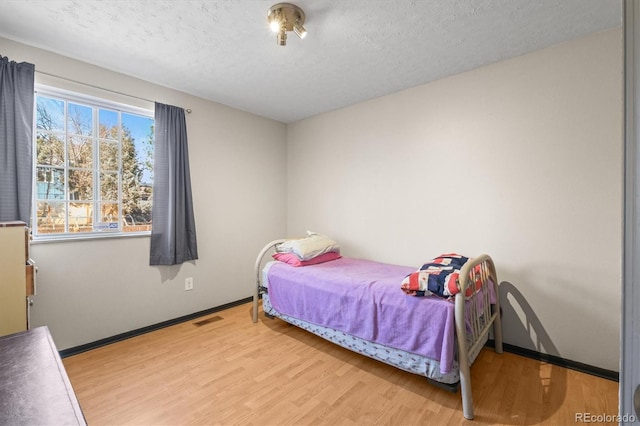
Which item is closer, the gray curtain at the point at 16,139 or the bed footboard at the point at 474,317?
the bed footboard at the point at 474,317

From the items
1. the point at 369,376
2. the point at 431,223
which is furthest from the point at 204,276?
Result: the point at 431,223

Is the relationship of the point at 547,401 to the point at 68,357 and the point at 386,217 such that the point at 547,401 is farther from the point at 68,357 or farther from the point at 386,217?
the point at 68,357

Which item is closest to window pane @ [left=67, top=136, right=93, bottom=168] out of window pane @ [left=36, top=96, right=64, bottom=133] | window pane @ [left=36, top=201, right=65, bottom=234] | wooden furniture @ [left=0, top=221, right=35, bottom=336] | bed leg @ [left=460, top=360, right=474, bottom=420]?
window pane @ [left=36, top=96, right=64, bottom=133]

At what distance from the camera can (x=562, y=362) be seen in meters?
2.14

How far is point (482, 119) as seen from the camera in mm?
2457

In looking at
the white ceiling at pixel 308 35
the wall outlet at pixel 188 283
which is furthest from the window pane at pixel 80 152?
the wall outlet at pixel 188 283

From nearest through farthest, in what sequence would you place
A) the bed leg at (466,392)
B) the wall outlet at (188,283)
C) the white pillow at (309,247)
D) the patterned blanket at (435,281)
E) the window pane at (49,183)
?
the bed leg at (466,392)
the patterned blanket at (435,281)
the window pane at (49,183)
the white pillow at (309,247)
the wall outlet at (188,283)

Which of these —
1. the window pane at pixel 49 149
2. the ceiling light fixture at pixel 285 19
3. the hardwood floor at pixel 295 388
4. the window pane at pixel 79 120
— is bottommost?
the hardwood floor at pixel 295 388

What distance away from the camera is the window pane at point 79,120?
239 centimetres

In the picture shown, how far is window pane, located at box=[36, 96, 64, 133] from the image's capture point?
7.39 ft

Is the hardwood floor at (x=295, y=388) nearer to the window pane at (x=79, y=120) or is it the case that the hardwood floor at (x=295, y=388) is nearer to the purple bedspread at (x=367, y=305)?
the purple bedspread at (x=367, y=305)

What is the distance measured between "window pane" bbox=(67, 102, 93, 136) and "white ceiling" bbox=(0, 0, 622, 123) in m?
0.39

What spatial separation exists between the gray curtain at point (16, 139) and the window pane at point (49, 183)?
0.57 ft

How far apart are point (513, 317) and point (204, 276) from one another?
2.95 meters
